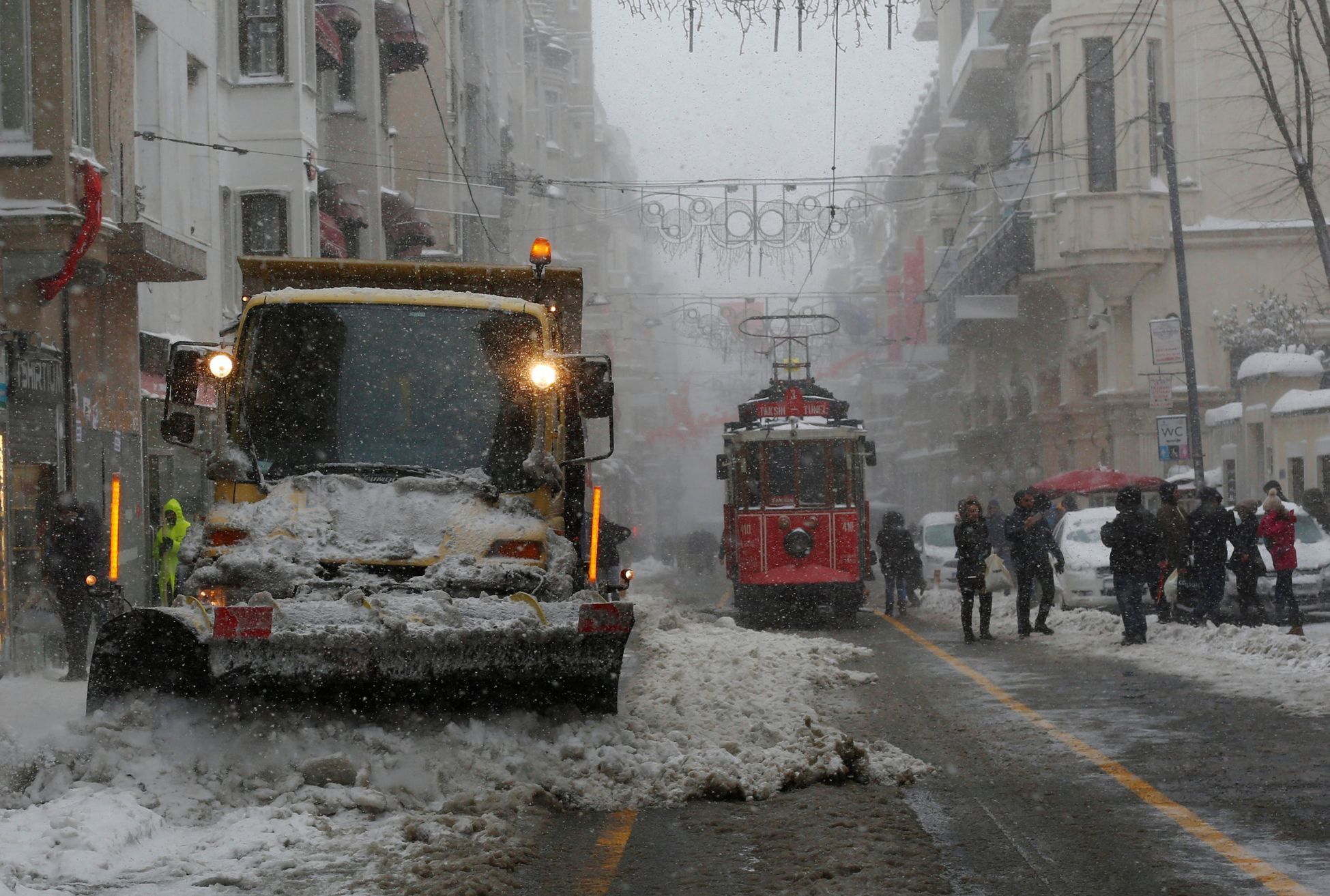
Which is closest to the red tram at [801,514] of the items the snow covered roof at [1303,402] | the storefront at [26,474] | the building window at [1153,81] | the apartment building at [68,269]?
the apartment building at [68,269]

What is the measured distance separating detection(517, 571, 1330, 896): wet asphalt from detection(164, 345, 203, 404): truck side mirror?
3535mm

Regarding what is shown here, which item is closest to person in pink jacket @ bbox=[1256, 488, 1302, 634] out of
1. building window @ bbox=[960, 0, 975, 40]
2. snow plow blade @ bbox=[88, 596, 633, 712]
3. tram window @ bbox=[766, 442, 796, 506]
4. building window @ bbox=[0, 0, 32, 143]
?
tram window @ bbox=[766, 442, 796, 506]

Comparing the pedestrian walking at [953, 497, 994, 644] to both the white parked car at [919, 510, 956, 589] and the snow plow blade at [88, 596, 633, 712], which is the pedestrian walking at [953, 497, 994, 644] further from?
the snow plow blade at [88, 596, 633, 712]

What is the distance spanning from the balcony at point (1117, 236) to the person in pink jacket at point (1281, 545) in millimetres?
19611

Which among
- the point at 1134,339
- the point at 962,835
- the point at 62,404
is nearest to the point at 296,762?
the point at 962,835

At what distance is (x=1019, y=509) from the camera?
20.5 metres

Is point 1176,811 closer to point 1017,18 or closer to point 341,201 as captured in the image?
point 341,201

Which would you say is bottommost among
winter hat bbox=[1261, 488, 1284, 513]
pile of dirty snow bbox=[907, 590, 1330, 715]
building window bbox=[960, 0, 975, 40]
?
pile of dirty snow bbox=[907, 590, 1330, 715]

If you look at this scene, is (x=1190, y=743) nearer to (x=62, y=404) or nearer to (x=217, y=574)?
(x=217, y=574)

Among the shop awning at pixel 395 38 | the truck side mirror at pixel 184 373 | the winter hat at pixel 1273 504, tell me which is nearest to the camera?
the truck side mirror at pixel 184 373

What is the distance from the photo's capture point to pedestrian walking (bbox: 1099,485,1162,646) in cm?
1800

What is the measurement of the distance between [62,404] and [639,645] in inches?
292

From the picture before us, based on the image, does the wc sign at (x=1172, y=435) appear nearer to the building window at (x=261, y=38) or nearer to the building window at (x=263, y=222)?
the building window at (x=263, y=222)

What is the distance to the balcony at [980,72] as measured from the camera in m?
47.6
